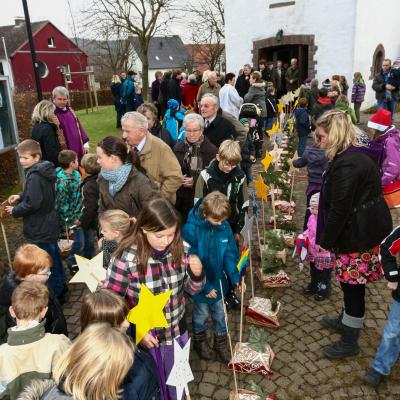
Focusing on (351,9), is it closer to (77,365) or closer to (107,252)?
(107,252)

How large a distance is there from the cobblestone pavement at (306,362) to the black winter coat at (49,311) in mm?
984

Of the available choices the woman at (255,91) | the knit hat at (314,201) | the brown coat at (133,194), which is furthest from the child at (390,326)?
the woman at (255,91)

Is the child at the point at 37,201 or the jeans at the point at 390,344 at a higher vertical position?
the child at the point at 37,201

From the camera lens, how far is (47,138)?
5.11 metres

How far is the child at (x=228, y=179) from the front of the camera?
360 centimetres

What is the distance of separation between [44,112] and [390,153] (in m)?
4.09

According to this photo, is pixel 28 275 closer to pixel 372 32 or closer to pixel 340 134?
pixel 340 134

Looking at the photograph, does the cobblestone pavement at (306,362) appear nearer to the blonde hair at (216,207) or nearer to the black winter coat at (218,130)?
the blonde hair at (216,207)

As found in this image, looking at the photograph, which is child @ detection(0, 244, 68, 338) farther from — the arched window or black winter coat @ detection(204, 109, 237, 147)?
the arched window

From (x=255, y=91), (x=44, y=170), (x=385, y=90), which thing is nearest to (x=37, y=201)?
(x=44, y=170)

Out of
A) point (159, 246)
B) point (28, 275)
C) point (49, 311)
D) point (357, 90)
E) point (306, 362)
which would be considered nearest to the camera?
point (159, 246)

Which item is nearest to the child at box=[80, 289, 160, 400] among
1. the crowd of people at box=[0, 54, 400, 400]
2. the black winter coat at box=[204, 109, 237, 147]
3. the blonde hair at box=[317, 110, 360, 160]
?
the crowd of people at box=[0, 54, 400, 400]

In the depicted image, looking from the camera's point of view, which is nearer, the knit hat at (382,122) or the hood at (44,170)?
the hood at (44,170)

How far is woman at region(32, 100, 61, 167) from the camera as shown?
16.6ft
